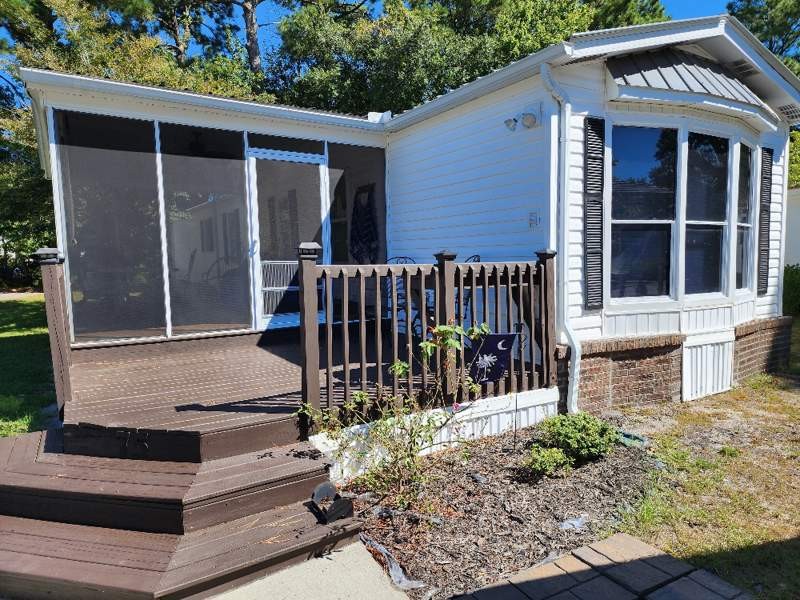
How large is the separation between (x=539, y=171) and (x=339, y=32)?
10680 mm

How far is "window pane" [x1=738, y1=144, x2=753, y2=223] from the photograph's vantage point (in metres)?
5.36

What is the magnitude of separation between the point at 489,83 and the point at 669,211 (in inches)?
84.2

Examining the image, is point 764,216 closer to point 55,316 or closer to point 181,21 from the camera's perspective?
point 55,316

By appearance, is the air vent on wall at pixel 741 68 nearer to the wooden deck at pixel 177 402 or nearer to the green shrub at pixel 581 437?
the green shrub at pixel 581 437

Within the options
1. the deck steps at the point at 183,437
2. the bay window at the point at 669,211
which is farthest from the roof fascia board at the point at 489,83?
the deck steps at the point at 183,437

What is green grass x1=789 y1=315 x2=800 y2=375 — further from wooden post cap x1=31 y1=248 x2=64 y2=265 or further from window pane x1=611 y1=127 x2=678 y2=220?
wooden post cap x1=31 y1=248 x2=64 y2=265

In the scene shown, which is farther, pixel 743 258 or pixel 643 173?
pixel 743 258

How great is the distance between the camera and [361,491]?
311 cm

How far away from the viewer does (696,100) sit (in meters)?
→ 4.53

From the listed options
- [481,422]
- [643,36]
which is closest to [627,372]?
[481,422]

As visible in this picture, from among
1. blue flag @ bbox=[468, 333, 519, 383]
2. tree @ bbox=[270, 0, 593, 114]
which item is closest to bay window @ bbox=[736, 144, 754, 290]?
blue flag @ bbox=[468, 333, 519, 383]

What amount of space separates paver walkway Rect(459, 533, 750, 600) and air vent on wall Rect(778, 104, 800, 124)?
5940 millimetres

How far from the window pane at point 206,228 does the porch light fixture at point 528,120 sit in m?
3.13

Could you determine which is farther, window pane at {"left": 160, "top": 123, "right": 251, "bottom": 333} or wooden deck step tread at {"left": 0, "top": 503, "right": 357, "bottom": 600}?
window pane at {"left": 160, "top": 123, "right": 251, "bottom": 333}
